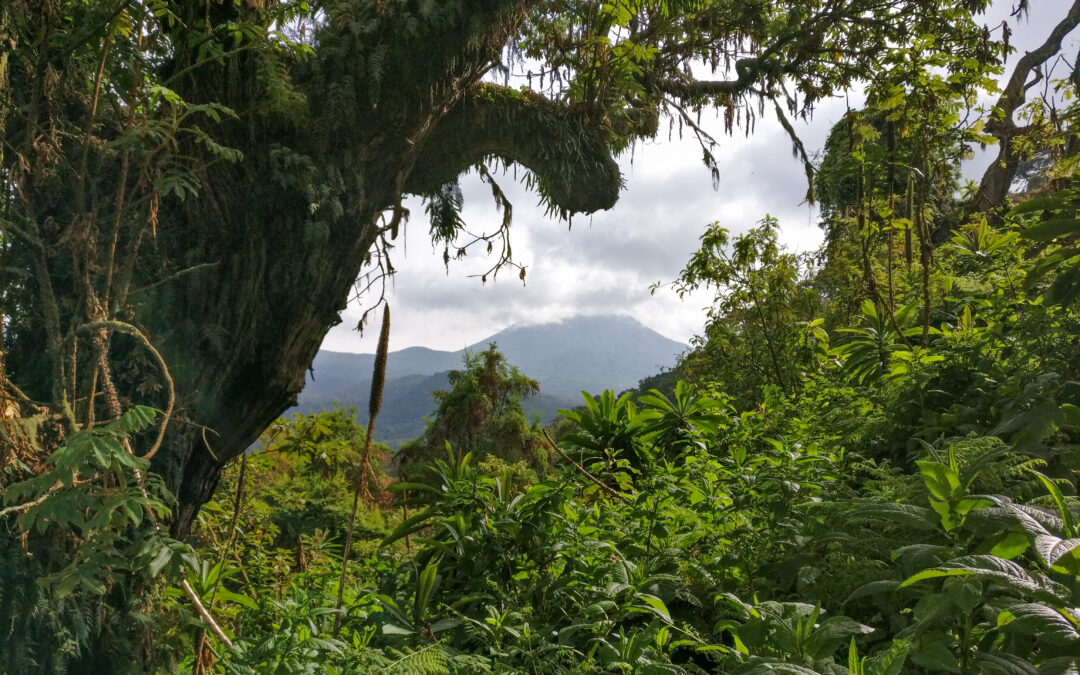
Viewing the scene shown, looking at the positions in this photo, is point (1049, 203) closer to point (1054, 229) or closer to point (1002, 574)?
point (1054, 229)

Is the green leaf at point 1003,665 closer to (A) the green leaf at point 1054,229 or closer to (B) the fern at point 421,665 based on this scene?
(B) the fern at point 421,665

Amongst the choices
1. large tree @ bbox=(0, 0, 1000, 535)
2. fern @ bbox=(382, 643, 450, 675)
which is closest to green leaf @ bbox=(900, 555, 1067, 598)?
fern @ bbox=(382, 643, 450, 675)

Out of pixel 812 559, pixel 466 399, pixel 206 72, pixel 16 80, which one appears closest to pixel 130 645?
pixel 16 80

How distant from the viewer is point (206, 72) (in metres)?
4.71

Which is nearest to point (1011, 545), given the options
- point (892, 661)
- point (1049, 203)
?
point (892, 661)

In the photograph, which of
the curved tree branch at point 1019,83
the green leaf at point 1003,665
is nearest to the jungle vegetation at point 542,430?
the green leaf at point 1003,665

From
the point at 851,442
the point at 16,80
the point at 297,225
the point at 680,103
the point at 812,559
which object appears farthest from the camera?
the point at 680,103

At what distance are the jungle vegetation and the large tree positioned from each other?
0.03 m

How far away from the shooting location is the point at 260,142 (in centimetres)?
510

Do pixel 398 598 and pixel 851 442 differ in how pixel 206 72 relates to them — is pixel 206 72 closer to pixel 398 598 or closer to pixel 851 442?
pixel 398 598

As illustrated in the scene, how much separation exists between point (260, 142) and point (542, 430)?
324 centimetres

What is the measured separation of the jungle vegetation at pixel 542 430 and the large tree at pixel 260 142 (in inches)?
1.1

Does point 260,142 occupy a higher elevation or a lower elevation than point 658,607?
higher

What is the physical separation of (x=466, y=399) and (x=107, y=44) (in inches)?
345
